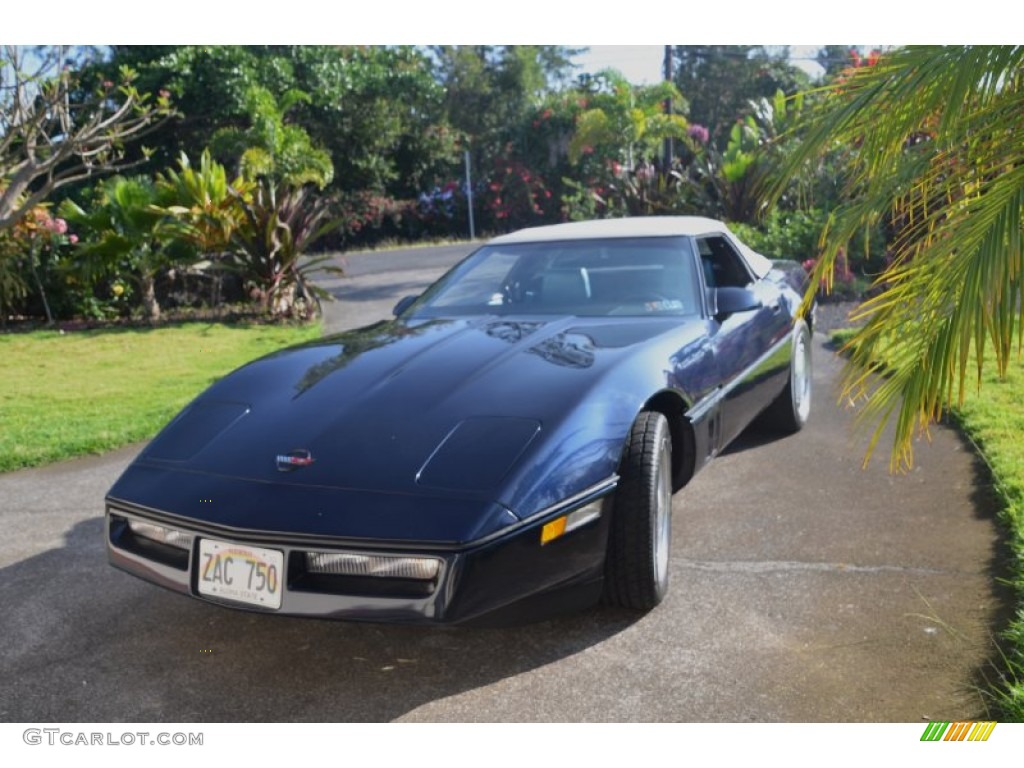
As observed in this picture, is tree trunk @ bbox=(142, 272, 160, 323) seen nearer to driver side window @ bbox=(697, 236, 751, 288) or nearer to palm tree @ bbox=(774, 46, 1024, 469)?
driver side window @ bbox=(697, 236, 751, 288)

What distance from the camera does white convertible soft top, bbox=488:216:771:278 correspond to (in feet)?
15.5

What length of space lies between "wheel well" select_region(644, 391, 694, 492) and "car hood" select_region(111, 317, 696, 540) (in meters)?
0.23

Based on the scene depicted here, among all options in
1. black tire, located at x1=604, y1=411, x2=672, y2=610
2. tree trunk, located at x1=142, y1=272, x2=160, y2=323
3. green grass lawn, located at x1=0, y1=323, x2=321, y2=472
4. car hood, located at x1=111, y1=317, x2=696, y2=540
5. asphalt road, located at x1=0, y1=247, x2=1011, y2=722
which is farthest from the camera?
tree trunk, located at x1=142, y1=272, x2=160, y2=323

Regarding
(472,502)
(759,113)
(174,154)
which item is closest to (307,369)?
(472,502)

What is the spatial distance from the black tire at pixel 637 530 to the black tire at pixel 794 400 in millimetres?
2370

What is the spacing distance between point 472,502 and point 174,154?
20487mm

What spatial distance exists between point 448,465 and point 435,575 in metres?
0.35

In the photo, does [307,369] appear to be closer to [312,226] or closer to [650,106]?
[312,226]

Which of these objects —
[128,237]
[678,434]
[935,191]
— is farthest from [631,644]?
[128,237]

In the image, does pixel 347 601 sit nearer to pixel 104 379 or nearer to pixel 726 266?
pixel 726 266

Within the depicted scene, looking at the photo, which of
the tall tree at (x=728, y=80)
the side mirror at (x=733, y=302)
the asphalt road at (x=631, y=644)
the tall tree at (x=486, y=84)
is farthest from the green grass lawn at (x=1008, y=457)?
the tall tree at (x=728, y=80)

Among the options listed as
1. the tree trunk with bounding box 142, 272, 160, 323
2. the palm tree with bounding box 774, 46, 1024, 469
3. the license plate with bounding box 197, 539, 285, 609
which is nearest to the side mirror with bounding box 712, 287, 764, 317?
the palm tree with bounding box 774, 46, 1024, 469

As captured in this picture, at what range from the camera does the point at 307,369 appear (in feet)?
12.1

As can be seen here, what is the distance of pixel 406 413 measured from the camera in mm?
3160
